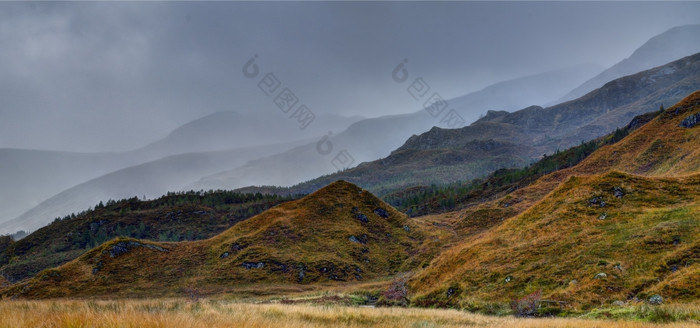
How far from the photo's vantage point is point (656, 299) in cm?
1806

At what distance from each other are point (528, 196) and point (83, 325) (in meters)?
99.7

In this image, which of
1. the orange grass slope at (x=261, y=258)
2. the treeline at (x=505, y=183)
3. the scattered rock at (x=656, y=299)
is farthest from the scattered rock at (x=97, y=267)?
the treeline at (x=505, y=183)

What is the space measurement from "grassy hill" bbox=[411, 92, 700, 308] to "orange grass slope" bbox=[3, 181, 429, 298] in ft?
83.1

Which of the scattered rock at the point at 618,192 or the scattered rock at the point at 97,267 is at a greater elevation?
the scattered rock at the point at 97,267

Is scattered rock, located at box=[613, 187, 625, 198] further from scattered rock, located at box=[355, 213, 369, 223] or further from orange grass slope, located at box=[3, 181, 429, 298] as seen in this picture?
scattered rock, located at box=[355, 213, 369, 223]

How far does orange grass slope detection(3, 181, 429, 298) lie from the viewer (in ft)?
191

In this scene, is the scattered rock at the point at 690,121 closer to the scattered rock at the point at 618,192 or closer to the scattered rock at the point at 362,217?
the scattered rock at the point at 618,192

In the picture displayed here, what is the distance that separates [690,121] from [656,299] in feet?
299

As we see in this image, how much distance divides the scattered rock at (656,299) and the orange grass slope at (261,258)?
147 ft

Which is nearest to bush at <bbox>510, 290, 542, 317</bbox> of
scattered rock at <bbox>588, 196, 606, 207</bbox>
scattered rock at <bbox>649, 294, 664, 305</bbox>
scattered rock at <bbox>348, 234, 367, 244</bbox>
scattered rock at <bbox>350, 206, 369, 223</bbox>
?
scattered rock at <bbox>649, 294, 664, 305</bbox>

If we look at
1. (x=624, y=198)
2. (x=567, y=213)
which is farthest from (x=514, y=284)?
(x=624, y=198)

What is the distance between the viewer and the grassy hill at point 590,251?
20922 mm

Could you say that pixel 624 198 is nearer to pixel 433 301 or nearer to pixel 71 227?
pixel 433 301

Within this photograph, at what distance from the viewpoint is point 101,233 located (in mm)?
148375
